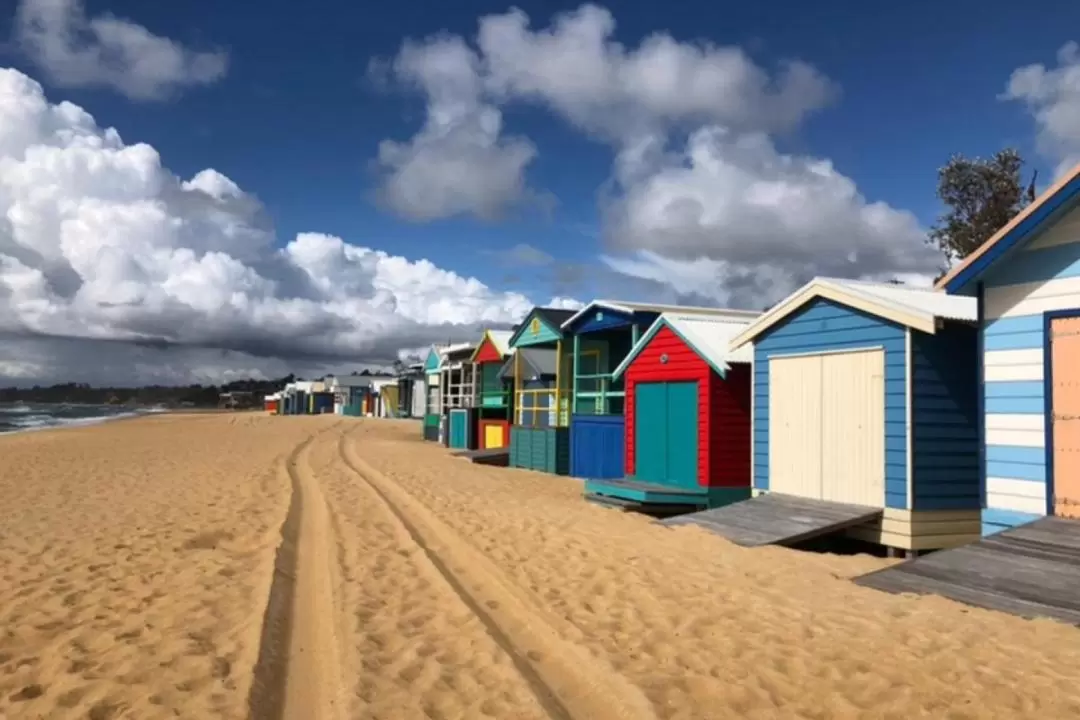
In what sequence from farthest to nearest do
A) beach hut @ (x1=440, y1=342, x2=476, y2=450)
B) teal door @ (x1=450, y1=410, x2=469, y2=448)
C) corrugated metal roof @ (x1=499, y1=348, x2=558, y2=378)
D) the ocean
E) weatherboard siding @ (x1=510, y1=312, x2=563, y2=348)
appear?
1. the ocean
2. teal door @ (x1=450, y1=410, x2=469, y2=448)
3. beach hut @ (x1=440, y1=342, x2=476, y2=450)
4. corrugated metal roof @ (x1=499, y1=348, x2=558, y2=378)
5. weatherboard siding @ (x1=510, y1=312, x2=563, y2=348)

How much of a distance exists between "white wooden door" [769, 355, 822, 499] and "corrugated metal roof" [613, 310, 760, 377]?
118 cm

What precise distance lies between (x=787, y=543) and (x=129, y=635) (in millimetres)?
7163

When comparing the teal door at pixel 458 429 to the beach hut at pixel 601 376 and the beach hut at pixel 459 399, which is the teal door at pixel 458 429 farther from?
the beach hut at pixel 601 376

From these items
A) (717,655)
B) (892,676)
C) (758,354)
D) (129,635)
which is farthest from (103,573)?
(758,354)

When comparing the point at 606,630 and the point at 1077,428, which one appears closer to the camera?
the point at 606,630

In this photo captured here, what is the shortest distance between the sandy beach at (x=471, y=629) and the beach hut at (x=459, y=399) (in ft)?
54.3

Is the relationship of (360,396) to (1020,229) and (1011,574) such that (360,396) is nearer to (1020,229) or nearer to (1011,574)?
(1020,229)

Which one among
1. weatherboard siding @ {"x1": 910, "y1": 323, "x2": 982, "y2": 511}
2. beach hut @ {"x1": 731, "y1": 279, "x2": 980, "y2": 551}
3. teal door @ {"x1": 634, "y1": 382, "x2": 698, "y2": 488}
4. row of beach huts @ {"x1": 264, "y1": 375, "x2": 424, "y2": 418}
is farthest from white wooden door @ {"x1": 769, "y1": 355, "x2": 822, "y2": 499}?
row of beach huts @ {"x1": 264, "y1": 375, "x2": 424, "y2": 418}

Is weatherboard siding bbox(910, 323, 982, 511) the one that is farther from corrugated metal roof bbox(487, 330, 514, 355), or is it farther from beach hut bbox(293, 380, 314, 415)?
beach hut bbox(293, 380, 314, 415)

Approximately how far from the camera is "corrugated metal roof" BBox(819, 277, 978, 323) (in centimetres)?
980

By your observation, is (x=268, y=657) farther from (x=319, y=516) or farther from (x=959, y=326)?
(x=959, y=326)

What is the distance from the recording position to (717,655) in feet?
18.1

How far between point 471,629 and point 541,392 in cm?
1578

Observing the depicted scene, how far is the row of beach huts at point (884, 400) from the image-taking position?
27.2 ft
